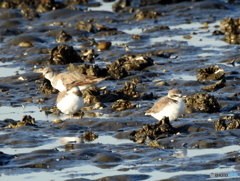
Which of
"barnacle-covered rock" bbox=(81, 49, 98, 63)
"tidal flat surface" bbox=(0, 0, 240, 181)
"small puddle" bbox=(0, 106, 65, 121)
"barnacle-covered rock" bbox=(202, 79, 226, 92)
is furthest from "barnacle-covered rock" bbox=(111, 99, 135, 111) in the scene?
"barnacle-covered rock" bbox=(81, 49, 98, 63)

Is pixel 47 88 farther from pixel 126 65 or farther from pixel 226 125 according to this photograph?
pixel 226 125

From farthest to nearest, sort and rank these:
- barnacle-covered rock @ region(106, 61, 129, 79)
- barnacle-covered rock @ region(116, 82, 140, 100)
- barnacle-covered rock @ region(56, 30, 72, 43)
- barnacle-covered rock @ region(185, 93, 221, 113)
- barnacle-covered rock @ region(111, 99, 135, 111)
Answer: barnacle-covered rock @ region(56, 30, 72, 43) → barnacle-covered rock @ region(106, 61, 129, 79) → barnacle-covered rock @ region(116, 82, 140, 100) → barnacle-covered rock @ region(111, 99, 135, 111) → barnacle-covered rock @ region(185, 93, 221, 113)

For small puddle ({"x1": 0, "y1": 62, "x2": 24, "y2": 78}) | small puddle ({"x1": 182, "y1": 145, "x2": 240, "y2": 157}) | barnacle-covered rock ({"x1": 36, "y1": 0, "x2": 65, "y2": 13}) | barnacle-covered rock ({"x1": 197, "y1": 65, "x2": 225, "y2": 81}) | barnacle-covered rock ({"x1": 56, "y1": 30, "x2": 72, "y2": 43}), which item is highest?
barnacle-covered rock ({"x1": 36, "y1": 0, "x2": 65, "y2": 13})

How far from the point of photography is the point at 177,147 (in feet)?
33.2

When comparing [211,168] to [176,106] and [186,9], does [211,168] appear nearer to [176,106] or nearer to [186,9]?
[176,106]

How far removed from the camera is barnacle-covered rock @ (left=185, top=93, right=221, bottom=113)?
12281 mm

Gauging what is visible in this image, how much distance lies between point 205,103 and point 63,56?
633cm

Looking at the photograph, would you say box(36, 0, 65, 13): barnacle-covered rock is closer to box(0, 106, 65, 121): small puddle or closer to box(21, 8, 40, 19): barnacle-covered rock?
box(21, 8, 40, 19): barnacle-covered rock

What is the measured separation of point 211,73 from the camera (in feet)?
50.0

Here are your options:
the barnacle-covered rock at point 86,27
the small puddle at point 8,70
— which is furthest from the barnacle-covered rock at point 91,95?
the barnacle-covered rock at point 86,27

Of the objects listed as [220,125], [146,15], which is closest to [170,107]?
[220,125]

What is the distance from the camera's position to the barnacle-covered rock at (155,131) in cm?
1065

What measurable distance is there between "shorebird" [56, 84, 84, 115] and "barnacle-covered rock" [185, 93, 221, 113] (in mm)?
2241

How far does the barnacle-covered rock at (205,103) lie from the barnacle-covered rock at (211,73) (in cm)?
259
